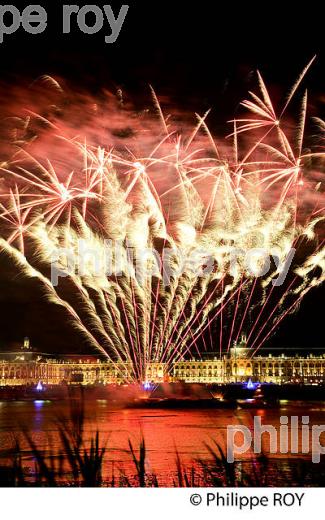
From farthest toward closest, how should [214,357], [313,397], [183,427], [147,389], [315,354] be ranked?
[214,357]
[315,354]
[313,397]
[147,389]
[183,427]

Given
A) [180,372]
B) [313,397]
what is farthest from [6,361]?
[313,397]

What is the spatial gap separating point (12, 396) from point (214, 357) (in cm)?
7613

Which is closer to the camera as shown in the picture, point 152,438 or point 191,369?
point 152,438

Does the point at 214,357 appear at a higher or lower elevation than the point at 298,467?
lower

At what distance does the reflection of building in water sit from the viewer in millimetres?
122938

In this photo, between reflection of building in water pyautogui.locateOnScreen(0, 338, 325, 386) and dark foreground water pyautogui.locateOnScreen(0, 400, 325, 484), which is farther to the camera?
reflection of building in water pyautogui.locateOnScreen(0, 338, 325, 386)

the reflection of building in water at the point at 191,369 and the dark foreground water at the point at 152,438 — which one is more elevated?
the dark foreground water at the point at 152,438

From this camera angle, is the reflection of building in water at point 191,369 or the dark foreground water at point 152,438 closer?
the dark foreground water at point 152,438

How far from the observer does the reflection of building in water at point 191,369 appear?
403 ft

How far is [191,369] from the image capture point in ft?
433

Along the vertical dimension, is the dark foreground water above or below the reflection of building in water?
above
